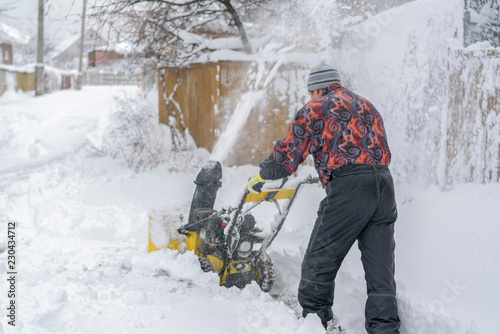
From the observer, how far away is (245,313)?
11.1 ft

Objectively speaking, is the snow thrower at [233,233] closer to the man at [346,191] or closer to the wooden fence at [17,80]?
the man at [346,191]

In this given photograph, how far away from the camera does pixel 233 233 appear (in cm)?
386

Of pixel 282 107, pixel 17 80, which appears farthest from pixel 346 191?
pixel 17 80

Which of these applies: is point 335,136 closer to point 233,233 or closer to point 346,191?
point 346,191

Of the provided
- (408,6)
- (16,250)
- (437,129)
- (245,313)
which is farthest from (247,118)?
(245,313)

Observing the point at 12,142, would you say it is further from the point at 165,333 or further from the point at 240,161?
the point at 165,333

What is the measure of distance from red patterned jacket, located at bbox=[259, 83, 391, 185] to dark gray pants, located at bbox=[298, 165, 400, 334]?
8 centimetres

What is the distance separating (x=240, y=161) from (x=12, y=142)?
889 cm

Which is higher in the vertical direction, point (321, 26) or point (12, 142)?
point (321, 26)

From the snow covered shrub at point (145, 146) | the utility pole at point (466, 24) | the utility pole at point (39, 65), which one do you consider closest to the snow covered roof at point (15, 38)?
the utility pole at point (39, 65)

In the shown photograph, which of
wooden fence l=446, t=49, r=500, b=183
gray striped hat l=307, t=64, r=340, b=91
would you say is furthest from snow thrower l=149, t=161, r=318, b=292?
wooden fence l=446, t=49, r=500, b=183

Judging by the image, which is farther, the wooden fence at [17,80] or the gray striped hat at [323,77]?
the wooden fence at [17,80]

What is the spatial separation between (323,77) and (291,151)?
1.89ft

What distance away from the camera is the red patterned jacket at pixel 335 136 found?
2.99 metres
